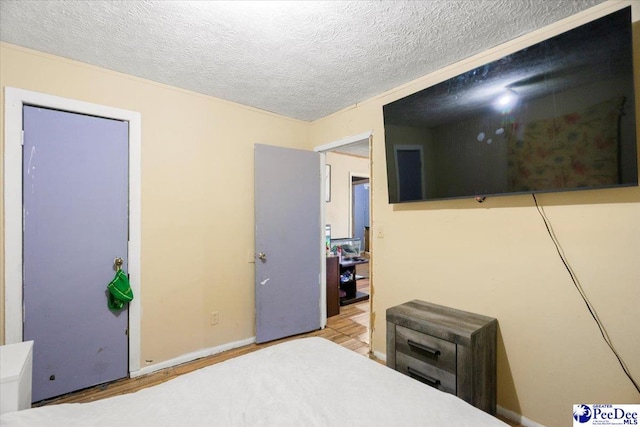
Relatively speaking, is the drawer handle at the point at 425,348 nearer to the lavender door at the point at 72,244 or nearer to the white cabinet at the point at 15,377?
the white cabinet at the point at 15,377

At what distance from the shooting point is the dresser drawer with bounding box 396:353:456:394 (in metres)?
1.69

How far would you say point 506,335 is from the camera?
5.97 feet

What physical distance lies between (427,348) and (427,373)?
16 cm

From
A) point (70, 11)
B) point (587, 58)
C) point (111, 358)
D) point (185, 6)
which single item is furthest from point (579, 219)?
point (111, 358)

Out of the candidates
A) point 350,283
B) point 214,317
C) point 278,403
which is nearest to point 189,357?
point 214,317

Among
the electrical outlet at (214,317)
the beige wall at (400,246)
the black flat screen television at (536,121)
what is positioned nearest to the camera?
the black flat screen television at (536,121)

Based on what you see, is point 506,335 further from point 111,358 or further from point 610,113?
point 111,358

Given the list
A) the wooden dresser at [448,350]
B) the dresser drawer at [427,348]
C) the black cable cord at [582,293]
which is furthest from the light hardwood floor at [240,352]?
the black cable cord at [582,293]

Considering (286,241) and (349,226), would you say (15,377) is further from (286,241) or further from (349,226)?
(349,226)

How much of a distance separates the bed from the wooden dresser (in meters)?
0.65

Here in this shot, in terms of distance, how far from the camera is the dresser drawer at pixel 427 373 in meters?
1.69

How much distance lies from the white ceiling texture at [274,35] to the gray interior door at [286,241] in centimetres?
93

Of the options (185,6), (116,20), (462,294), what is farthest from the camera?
(462,294)

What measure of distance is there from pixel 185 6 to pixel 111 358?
251cm
